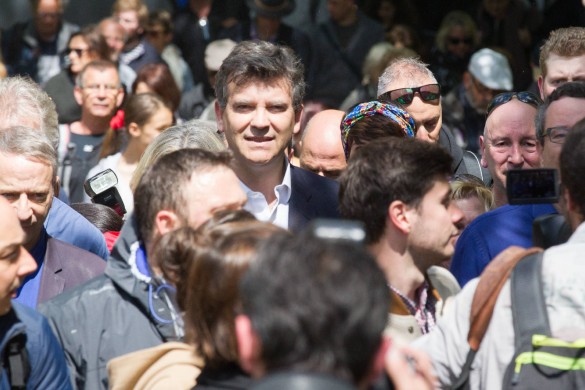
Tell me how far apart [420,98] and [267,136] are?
4.51 feet

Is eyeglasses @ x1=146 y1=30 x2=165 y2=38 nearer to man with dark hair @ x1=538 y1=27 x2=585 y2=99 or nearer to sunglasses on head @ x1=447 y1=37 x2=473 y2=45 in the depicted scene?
sunglasses on head @ x1=447 y1=37 x2=473 y2=45

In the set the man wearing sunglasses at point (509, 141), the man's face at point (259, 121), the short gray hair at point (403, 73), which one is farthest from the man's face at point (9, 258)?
the short gray hair at point (403, 73)

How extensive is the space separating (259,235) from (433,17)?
9.24m

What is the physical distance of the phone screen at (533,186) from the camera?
3654 mm

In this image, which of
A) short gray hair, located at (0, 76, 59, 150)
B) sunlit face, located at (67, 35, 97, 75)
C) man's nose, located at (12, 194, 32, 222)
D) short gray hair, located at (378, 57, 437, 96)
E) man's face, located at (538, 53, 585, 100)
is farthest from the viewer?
sunlit face, located at (67, 35, 97, 75)

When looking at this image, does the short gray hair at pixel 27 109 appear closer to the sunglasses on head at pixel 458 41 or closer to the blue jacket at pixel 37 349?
the blue jacket at pixel 37 349

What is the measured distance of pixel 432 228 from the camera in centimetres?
394

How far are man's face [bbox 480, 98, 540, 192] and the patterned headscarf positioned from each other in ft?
1.20

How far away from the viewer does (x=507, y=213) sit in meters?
4.62

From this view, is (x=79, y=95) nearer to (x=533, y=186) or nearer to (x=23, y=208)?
(x=23, y=208)

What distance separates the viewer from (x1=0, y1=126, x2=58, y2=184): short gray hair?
195 inches

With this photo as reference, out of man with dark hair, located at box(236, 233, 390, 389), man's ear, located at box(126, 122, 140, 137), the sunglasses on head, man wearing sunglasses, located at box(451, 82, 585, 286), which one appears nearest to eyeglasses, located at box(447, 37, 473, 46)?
the sunglasses on head

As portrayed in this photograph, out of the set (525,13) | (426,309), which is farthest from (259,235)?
(525,13)

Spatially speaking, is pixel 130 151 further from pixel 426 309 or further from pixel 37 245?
pixel 426 309
